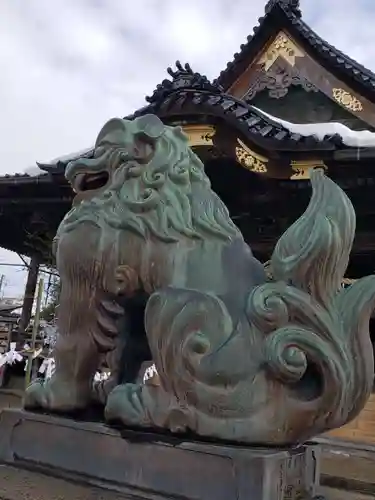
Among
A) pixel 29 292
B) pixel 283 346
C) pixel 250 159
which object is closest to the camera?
pixel 283 346

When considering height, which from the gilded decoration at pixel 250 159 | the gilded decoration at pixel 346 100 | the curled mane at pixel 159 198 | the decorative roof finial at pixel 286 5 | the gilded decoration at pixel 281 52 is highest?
the decorative roof finial at pixel 286 5

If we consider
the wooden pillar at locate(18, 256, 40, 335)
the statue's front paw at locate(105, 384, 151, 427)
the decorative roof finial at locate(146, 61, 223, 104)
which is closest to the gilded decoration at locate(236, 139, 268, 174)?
the decorative roof finial at locate(146, 61, 223, 104)

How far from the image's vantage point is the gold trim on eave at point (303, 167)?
447 cm

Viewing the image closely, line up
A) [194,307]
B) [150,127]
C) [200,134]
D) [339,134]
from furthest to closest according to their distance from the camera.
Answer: [200,134] → [339,134] → [150,127] → [194,307]

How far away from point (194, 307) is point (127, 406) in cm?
37

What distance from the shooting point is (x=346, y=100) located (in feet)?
24.1

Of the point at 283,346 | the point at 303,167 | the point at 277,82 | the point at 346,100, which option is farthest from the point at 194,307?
the point at 277,82

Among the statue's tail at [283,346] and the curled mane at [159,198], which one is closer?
the statue's tail at [283,346]

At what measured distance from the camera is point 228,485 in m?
1.43

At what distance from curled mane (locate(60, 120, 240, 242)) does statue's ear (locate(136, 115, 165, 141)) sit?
0.02 m

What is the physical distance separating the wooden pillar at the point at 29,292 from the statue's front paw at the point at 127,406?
21.4 feet

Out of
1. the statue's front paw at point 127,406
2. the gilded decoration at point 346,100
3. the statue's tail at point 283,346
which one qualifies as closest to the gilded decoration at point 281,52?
the gilded decoration at point 346,100

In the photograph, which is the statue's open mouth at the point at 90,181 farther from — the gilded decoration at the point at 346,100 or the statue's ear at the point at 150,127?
the gilded decoration at the point at 346,100

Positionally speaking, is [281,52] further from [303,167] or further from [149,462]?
[149,462]
